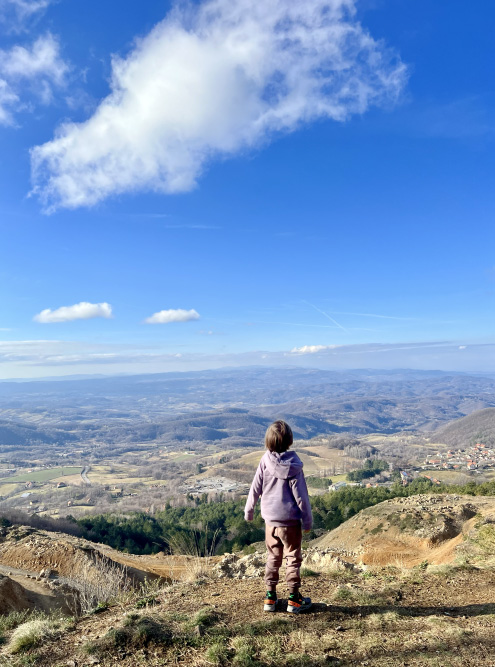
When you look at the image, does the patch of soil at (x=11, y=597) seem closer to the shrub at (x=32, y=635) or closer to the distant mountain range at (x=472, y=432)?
the shrub at (x=32, y=635)

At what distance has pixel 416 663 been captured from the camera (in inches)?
147

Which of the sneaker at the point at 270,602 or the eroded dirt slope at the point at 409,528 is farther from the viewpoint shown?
the eroded dirt slope at the point at 409,528

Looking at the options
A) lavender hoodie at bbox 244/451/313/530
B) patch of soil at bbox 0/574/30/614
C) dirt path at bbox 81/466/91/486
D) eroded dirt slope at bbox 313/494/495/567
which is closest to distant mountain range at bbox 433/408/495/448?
dirt path at bbox 81/466/91/486

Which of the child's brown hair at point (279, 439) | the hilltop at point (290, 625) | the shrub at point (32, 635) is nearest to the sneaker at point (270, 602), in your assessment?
the hilltop at point (290, 625)

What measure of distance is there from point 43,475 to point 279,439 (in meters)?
113

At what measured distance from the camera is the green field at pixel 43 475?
3645 inches

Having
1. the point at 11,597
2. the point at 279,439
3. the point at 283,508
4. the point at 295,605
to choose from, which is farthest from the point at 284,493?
the point at 11,597

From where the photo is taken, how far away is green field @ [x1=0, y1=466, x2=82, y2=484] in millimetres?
92581

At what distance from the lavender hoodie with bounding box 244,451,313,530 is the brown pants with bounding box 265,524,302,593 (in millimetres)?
110

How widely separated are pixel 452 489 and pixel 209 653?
1343 inches

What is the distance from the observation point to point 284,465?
477 centimetres

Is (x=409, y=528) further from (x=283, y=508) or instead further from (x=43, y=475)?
(x=43, y=475)

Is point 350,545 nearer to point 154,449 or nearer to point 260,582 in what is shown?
point 260,582

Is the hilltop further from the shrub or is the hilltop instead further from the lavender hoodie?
the lavender hoodie
